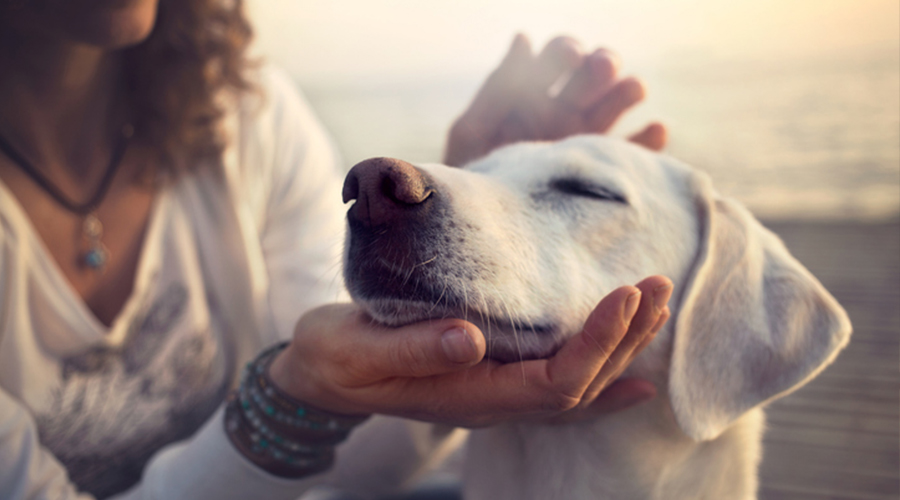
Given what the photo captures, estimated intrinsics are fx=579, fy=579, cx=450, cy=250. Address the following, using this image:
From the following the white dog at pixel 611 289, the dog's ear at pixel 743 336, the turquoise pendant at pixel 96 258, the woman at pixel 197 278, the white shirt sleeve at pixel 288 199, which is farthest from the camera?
the white shirt sleeve at pixel 288 199

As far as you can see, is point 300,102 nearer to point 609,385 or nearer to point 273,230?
point 273,230

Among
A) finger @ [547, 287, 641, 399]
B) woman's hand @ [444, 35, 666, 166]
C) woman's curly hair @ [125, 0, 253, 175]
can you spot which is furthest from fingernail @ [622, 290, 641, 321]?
woman's curly hair @ [125, 0, 253, 175]

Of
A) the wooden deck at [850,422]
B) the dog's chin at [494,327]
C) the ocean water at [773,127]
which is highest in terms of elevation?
the dog's chin at [494,327]

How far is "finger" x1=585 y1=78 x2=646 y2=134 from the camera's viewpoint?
1.86 meters

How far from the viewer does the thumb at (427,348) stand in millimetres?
952

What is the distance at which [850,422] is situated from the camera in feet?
8.61

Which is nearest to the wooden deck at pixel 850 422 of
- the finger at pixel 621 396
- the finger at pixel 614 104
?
the finger at pixel 621 396

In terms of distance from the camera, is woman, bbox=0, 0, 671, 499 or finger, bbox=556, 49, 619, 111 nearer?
woman, bbox=0, 0, 671, 499

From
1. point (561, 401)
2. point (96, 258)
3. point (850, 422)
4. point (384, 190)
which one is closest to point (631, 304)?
point (561, 401)

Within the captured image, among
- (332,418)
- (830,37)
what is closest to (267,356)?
(332,418)

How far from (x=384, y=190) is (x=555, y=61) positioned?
1.20m

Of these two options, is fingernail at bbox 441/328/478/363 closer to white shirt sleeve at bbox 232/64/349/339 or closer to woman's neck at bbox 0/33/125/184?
white shirt sleeve at bbox 232/64/349/339

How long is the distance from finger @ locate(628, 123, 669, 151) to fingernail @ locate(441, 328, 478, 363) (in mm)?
1268

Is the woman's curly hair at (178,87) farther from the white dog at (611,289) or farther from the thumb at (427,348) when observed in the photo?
the thumb at (427,348)
